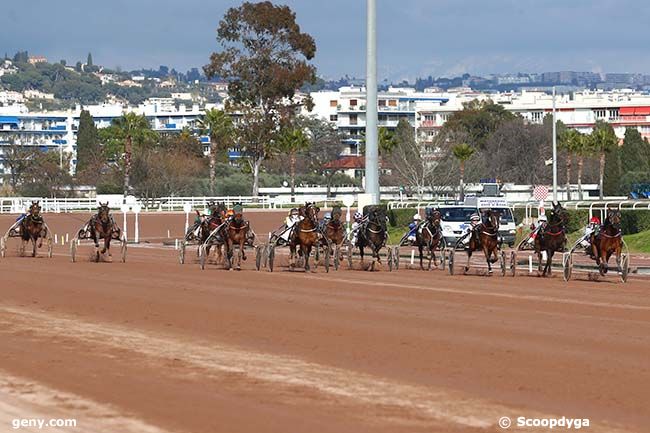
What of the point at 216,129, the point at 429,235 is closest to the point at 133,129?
the point at 216,129

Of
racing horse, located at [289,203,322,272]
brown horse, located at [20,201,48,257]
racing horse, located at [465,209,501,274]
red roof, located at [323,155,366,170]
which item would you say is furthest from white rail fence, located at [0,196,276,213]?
racing horse, located at [465,209,501,274]

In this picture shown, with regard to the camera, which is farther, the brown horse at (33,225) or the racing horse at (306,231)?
the brown horse at (33,225)

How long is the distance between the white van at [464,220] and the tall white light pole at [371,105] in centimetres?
269

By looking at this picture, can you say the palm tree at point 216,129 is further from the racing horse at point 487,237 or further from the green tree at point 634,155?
the racing horse at point 487,237

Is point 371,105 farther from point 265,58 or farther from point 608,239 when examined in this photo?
point 265,58

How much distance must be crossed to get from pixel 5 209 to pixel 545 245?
2129 inches

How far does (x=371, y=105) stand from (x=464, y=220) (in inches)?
195

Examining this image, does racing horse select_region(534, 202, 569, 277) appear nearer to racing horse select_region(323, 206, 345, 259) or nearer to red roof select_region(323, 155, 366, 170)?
racing horse select_region(323, 206, 345, 259)

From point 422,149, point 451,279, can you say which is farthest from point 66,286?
point 422,149

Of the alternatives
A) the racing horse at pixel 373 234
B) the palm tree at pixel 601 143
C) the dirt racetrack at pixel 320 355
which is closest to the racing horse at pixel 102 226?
the racing horse at pixel 373 234

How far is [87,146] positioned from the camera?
13075cm

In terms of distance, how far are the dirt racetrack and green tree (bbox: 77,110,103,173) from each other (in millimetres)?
96541

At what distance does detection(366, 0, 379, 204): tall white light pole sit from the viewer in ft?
136

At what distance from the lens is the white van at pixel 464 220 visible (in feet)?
144
